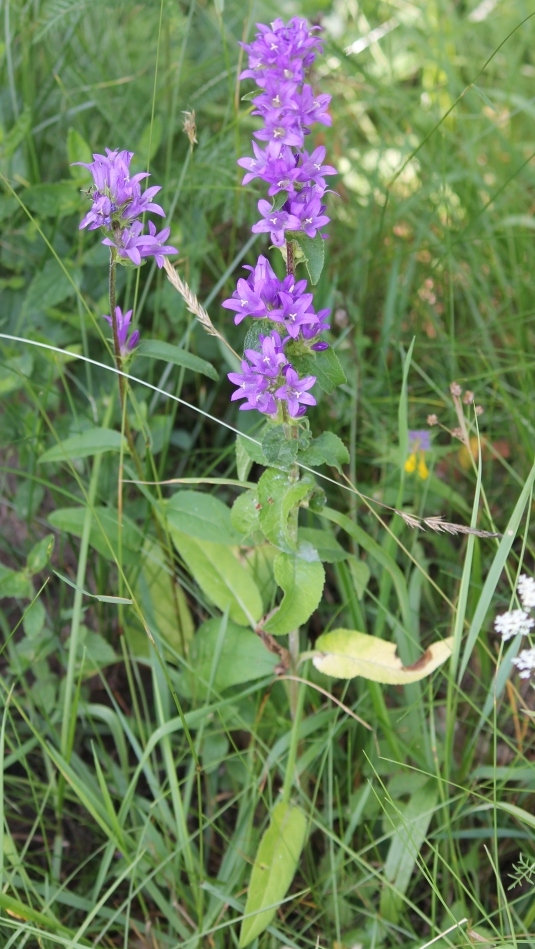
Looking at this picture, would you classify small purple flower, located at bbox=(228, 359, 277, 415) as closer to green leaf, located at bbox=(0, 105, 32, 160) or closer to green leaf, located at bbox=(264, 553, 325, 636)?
green leaf, located at bbox=(264, 553, 325, 636)

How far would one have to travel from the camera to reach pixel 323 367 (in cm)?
132

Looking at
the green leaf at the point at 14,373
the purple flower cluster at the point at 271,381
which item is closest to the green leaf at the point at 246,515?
the purple flower cluster at the point at 271,381

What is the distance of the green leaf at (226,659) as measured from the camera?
61.9 inches

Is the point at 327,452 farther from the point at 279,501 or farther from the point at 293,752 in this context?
the point at 293,752

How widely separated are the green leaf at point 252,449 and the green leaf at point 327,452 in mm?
75

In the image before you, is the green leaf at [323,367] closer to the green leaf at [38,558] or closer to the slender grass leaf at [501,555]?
the slender grass leaf at [501,555]

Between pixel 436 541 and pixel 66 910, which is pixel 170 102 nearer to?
pixel 436 541

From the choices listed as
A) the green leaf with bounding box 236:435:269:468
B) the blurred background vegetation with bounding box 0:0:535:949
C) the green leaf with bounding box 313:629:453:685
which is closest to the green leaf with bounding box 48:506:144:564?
the blurred background vegetation with bounding box 0:0:535:949

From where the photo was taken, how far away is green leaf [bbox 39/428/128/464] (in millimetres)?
1533

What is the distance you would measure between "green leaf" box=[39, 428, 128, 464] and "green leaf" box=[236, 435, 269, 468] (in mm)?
227

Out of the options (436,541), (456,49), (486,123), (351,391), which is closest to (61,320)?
(351,391)

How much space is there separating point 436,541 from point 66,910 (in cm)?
108

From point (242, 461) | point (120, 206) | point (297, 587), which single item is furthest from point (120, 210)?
point (297, 587)

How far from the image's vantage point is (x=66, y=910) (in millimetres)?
1558
